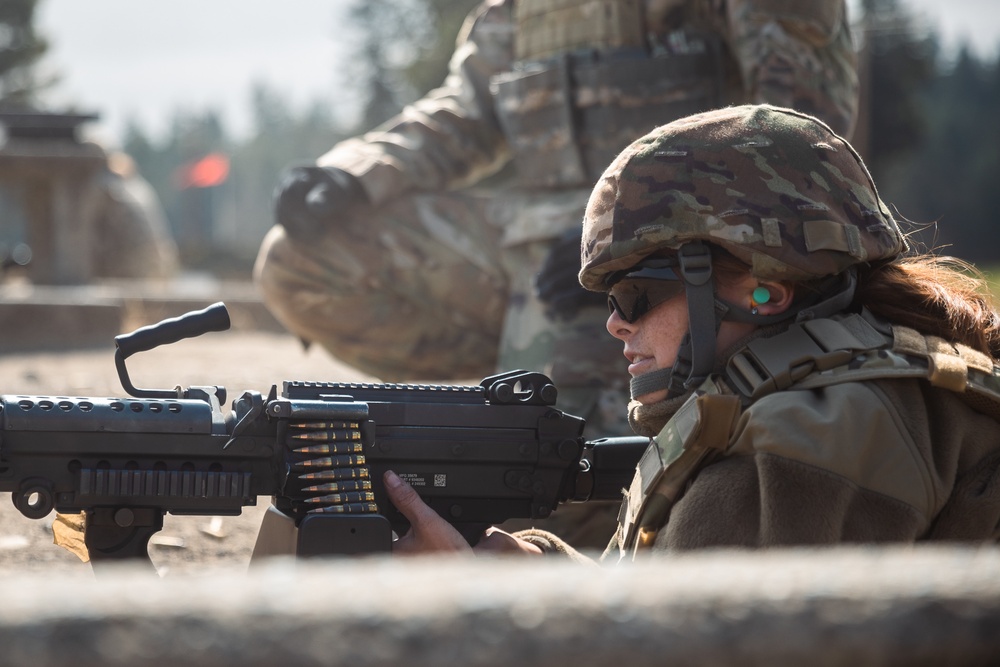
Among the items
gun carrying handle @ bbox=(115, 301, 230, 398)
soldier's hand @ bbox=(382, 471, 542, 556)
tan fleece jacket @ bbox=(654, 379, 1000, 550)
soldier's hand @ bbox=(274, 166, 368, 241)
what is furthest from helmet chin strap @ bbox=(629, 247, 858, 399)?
soldier's hand @ bbox=(274, 166, 368, 241)

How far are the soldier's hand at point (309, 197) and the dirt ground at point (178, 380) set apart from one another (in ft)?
2.16

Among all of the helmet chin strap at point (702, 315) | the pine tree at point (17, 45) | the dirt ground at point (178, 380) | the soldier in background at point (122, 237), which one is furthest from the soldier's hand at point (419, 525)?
the pine tree at point (17, 45)

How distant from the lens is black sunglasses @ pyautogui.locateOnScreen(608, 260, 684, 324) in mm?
2137

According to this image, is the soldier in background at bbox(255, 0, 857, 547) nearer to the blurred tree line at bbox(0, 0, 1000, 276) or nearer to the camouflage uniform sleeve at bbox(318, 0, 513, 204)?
the camouflage uniform sleeve at bbox(318, 0, 513, 204)

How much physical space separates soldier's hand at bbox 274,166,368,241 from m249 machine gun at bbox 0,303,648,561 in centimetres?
186

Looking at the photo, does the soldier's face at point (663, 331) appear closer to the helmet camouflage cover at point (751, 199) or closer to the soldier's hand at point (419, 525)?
the helmet camouflage cover at point (751, 199)

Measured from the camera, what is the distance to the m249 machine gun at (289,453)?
217cm

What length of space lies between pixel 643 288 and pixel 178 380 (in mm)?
4908

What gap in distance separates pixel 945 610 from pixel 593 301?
2776 mm

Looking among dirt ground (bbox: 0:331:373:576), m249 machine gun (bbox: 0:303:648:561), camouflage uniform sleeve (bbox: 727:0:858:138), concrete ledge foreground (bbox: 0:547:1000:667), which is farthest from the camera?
camouflage uniform sleeve (bbox: 727:0:858:138)

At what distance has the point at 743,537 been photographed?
1729 mm

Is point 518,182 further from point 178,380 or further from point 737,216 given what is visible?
point 178,380

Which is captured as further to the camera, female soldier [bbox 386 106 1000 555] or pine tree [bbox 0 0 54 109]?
pine tree [bbox 0 0 54 109]

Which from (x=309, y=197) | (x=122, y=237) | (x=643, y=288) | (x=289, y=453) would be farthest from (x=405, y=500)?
(x=122, y=237)
